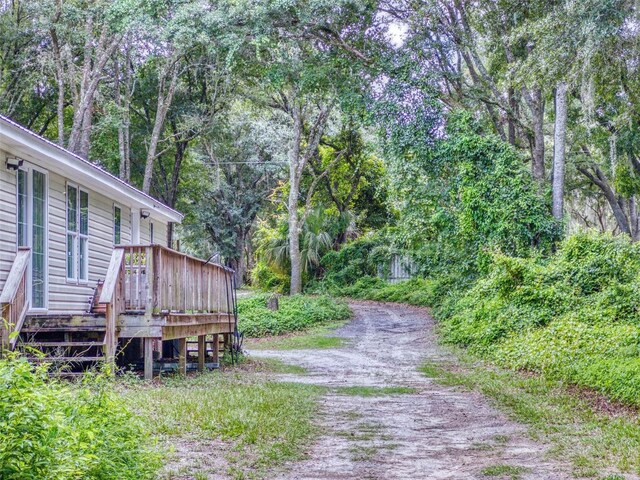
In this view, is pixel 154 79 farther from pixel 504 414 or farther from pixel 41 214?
pixel 504 414

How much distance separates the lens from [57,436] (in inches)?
148

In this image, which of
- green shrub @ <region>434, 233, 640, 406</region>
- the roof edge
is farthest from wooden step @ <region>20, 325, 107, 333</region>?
green shrub @ <region>434, 233, 640, 406</region>

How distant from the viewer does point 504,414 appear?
28.1 feet

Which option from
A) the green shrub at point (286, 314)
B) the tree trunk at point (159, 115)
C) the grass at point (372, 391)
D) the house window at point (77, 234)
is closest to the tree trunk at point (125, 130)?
the tree trunk at point (159, 115)

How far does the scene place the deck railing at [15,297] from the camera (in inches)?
360

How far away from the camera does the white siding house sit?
9.88 metres

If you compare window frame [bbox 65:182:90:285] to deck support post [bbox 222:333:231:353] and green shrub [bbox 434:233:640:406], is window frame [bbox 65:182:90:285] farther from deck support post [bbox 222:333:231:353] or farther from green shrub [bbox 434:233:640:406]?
green shrub [bbox 434:233:640:406]

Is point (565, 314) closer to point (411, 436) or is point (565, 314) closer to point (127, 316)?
point (411, 436)

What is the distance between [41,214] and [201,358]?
151 inches

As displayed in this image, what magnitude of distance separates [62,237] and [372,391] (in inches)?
226

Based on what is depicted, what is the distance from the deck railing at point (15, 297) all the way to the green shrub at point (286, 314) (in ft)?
37.8

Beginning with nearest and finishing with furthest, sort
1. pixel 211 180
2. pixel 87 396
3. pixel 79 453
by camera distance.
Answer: pixel 79 453 → pixel 87 396 → pixel 211 180

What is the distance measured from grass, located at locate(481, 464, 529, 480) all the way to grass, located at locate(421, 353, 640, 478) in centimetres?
46

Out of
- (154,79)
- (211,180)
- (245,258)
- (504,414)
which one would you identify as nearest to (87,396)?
(504,414)
